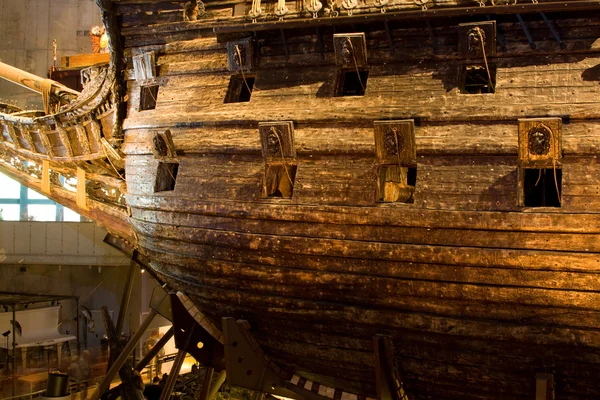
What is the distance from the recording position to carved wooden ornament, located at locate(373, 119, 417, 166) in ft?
19.3

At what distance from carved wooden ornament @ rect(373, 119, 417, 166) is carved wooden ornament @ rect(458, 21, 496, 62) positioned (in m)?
0.73

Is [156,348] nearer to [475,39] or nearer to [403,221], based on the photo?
[403,221]

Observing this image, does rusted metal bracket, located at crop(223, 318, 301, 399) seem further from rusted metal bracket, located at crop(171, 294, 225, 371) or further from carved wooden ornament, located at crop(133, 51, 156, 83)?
carved wooden ornament, located at crop(133, 51, 156, 83)

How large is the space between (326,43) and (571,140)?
2.29 m

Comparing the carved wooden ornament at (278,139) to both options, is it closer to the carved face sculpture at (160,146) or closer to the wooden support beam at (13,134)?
the carved face sculpture at (160,146)

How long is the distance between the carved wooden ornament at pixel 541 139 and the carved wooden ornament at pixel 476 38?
30.3 inches

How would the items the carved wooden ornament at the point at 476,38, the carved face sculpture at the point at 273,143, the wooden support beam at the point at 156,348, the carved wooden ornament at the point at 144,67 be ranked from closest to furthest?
the carved wooden ornament at the point at 476,38 → the carved face sculpture at the point at 273,143 → the carved wooden ornament at the point at 144,67 → the wooden support beam at the point at 156,348

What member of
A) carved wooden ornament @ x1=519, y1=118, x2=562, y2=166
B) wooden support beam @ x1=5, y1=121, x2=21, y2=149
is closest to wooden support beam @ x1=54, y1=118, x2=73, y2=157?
wooden support beam @ x1=5, y1=121, x2=21, y2=149

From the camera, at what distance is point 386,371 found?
6.16 metres

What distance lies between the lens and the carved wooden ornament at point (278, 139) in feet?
21.0

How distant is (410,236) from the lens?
5.83 metres

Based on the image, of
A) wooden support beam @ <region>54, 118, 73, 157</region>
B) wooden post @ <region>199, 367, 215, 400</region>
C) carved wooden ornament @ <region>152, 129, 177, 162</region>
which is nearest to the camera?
carved wooden ornament @ <region>152, 129, 177, 162</region>

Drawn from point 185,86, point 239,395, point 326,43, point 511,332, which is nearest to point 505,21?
point 326,43

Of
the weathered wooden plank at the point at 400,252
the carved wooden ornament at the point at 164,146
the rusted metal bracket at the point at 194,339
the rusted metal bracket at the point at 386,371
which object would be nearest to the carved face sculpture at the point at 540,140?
the weathered wooden plank at the point at 400,252
